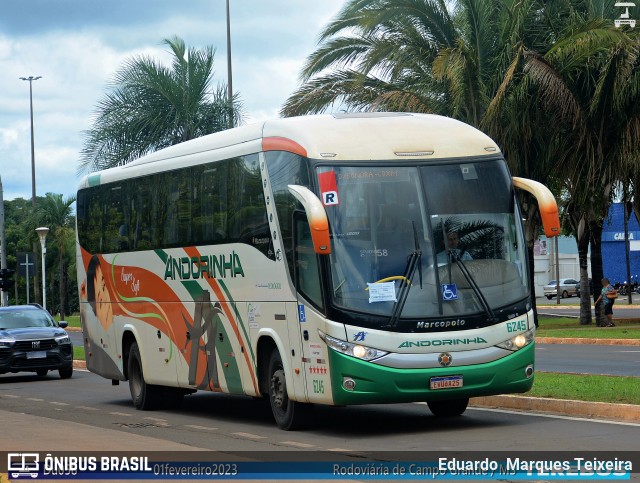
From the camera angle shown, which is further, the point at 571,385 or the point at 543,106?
the point at 543,106

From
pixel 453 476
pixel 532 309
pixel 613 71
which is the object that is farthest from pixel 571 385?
pixel 613 71

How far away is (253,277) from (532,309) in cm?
341

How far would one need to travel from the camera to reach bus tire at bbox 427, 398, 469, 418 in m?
15.6

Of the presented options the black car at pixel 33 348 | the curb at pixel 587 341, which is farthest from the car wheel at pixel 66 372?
the curb at pixel 587 341

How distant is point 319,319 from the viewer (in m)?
13.9

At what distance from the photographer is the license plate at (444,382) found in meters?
13.7

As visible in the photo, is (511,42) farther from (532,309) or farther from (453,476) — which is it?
(453,476)

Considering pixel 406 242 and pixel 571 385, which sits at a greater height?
pixel 406 242

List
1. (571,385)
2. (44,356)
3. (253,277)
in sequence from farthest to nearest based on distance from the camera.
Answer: (44,356)
(571,385)
(253,277)

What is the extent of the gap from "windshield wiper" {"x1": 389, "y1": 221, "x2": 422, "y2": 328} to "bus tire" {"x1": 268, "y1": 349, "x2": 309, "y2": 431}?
1858mm

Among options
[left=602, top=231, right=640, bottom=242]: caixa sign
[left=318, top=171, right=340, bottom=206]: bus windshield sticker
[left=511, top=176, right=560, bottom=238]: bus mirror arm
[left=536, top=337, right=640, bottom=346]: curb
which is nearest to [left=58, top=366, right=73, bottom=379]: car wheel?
[left=536, top=337, right=640, bottom=346]: curb

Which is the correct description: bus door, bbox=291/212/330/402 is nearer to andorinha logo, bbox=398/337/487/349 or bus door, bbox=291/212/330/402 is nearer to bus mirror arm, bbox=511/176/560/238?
andorinha logo, bbox=398/337/487/349

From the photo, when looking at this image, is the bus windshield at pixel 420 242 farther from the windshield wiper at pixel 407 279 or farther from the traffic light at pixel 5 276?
the traffic light at pixel 5 276

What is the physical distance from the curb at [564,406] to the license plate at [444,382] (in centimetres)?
200
